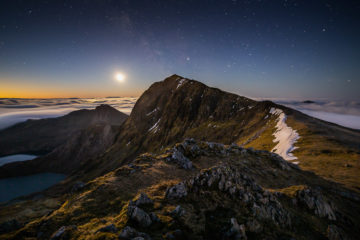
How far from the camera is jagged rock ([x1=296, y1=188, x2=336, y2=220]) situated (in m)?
17.0

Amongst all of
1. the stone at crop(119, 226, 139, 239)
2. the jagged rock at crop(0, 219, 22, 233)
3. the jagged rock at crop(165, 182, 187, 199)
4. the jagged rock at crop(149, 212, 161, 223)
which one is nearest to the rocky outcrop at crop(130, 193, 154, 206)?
the jagged rock at crop(165, 182, 187, 199)

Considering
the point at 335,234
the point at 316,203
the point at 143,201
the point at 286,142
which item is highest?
the point at 286,142

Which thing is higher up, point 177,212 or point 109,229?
point 177,212

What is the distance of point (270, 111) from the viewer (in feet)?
318

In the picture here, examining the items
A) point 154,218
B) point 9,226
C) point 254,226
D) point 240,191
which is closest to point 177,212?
point 154,218

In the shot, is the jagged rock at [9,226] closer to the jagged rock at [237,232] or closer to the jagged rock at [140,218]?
the jagged rock at [140,218]

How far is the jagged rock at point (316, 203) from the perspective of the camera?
1695 cm

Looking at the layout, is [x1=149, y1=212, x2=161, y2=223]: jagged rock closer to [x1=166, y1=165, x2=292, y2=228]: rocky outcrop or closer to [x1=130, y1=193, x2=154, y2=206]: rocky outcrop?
[x1=130, y1=193, x2=154, y2=206]: rocky outcrop

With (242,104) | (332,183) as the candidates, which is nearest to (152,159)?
(332,183)

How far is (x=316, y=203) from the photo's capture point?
17422mm

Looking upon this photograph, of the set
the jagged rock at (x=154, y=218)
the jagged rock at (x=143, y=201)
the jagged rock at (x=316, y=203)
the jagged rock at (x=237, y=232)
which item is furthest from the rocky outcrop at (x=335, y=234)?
the jagged rock at (x=143, y=201)

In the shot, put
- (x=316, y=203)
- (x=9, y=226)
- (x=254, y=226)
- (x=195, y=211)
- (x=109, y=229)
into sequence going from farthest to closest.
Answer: (x=316, y=203), (x=9, y=226), (x=195, y=211), (x=254, y=226), (x=109, y=229)

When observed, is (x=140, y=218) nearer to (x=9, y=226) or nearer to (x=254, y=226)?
(x=254, y=226)

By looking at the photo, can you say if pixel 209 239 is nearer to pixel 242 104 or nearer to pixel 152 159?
pixel 152 159
